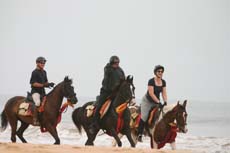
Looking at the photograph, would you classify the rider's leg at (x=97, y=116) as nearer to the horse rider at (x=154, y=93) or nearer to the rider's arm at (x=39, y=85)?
the horse rider at (x=154, y=93)

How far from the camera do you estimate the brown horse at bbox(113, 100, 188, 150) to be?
15.7 m

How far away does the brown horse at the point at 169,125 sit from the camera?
15.7m

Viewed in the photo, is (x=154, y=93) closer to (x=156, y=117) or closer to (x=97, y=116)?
(x=156, y=117)

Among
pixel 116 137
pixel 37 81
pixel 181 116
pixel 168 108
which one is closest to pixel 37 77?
pixel 37 81

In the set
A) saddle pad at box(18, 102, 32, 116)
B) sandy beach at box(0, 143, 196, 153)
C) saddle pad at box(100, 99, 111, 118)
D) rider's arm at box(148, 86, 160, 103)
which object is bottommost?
sandy beach at box(0, 143, 196, 153)

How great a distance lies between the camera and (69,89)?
654 inches

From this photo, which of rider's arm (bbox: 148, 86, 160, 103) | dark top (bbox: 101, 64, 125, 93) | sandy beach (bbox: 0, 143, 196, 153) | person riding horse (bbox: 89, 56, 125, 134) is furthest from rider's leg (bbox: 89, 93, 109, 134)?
sandy beach (bbox: 0, 143, 196, 153)

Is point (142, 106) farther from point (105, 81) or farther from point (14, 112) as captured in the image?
point (14, 112)

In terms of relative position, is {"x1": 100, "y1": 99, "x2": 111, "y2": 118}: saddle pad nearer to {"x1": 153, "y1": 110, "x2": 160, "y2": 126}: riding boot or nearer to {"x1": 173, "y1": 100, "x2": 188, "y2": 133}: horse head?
{"x1": 153, "y1": 110, "x2": 160, "y2": 126}: riding boot

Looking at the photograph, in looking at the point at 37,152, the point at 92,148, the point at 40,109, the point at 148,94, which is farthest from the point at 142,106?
the point at 37,152

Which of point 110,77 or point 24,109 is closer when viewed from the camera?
point 110,77

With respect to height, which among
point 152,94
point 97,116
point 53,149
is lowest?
point 53,149

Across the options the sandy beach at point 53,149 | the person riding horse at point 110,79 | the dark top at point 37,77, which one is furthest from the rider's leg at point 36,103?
the sandy beach at point 53,149

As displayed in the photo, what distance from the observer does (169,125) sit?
16109mm
